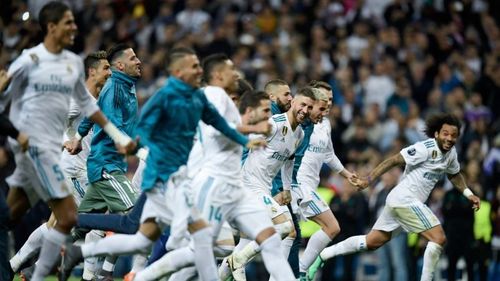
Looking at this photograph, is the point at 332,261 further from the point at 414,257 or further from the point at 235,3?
the point at 235,3

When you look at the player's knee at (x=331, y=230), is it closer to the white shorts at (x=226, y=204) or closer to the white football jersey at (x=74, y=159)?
the white football jersey at (x=74, y=159)

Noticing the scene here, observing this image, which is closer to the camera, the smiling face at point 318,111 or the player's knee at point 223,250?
the player's knee at point 223,250

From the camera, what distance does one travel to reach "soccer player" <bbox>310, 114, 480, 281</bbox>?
13648 millimetres

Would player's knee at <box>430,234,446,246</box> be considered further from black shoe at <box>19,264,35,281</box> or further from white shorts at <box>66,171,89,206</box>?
black shoe at <box>19,264,35,281</box>

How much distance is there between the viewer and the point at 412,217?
45.1 ft

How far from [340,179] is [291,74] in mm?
2884

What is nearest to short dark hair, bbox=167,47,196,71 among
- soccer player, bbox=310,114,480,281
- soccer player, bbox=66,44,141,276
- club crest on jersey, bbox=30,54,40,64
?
club crest on jersey, bbox=30,54,40,64

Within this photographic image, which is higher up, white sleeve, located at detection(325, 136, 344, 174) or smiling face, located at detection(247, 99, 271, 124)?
smiling face, located at detection(247, 99, 271, 124)

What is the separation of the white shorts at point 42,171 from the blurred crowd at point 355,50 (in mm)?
8736

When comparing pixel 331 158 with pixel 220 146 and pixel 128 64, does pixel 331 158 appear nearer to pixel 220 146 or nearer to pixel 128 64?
pixel 128 64

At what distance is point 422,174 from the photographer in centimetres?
1382

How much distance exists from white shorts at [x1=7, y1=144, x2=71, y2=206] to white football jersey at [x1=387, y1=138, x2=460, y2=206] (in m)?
5.05

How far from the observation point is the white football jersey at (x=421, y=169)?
13.7m

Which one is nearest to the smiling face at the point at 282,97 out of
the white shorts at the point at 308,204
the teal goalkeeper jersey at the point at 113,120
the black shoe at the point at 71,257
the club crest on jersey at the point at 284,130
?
the club crest on jersey at the point at 284,130
